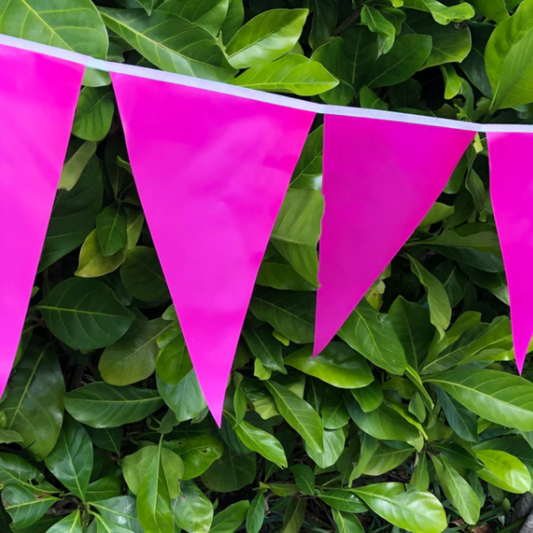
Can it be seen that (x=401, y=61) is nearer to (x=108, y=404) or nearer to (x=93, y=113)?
(x=93, y=113)

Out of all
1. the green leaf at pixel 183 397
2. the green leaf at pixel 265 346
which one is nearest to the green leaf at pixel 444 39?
the green leaf at pixel 265 346

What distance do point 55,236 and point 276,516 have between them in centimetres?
84

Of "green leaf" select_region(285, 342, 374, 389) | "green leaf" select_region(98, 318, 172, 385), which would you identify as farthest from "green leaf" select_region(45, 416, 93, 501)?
"green leaf" select_region(285, 342, 374, 389)

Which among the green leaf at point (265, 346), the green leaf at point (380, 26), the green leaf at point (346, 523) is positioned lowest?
the green leaf at point (346, 523)

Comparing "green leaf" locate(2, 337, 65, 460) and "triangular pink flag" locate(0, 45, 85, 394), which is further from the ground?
"triangular pink flag" locate(0, 45, 85, 394)

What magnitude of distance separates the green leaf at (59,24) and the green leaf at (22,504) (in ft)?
1.87

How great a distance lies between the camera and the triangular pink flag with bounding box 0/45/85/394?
1.13 ft

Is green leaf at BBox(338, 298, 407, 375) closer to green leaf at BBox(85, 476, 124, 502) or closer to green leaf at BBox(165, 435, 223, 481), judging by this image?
green leaf at BBox(165, 435, 223, 481)

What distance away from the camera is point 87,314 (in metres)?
0.59

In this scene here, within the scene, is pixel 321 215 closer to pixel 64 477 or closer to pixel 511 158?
pixel 511 158

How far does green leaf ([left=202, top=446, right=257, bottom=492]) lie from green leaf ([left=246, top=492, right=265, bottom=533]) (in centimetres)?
4

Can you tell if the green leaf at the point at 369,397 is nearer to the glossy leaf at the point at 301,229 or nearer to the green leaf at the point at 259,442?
the green leaf at the point at 259,442

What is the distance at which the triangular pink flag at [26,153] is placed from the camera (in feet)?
1.13

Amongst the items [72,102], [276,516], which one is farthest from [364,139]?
[276,516]
